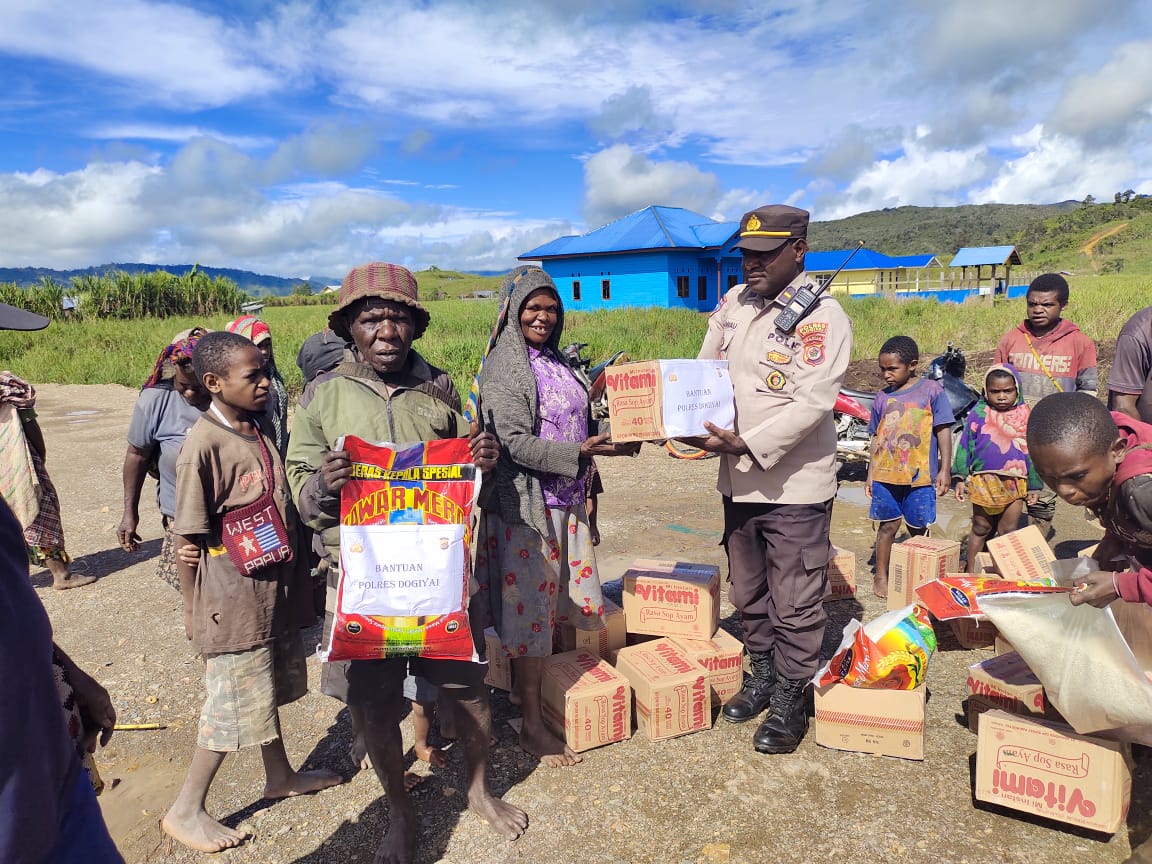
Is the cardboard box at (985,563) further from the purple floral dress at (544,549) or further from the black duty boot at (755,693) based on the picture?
the purple floral dress at (544,549)

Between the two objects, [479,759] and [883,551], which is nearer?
[479,759]

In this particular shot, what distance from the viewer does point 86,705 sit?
1.65 meters

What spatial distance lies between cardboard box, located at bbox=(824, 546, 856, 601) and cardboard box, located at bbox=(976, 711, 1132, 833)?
1.85m

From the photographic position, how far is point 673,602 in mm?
3629

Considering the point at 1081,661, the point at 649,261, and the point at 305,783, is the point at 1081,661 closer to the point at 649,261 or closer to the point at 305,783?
the point at 305,783

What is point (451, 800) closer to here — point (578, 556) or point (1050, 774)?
point (578, 556)

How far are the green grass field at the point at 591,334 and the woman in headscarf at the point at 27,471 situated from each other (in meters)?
7.39

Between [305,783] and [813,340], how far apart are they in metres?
2.80

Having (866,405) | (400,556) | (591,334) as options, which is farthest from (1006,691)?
(591,334)

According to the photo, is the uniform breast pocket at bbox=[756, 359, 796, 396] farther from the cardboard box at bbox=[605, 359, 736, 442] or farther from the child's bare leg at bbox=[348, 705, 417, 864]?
the child's bare leg at bbox=[348, 705, 417, 864]

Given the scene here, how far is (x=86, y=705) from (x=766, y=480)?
2.50m

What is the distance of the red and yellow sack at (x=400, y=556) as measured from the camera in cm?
225

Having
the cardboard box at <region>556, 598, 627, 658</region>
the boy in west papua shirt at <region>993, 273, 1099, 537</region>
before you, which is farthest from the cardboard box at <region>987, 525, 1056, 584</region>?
the cardboard box at <region>556, 598, 627, 658</region>

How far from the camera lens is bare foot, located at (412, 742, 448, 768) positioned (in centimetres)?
311
